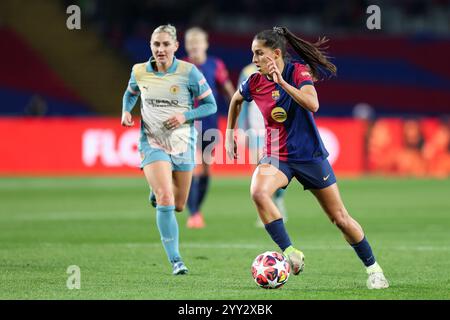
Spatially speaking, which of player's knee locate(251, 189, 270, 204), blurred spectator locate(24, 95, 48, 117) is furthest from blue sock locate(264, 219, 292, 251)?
blurred spectator locate(24, 95, 48, 117)

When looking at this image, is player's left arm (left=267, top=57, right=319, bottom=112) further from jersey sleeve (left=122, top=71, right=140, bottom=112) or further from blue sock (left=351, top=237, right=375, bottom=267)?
jersey sleeve (left=122, top=71, right=140, bottom=112)

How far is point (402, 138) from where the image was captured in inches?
996

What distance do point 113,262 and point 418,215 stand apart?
7.21m

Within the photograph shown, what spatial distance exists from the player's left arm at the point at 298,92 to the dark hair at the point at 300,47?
268mm

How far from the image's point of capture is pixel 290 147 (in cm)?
845

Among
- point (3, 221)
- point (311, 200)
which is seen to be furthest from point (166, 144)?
point (311, 200)

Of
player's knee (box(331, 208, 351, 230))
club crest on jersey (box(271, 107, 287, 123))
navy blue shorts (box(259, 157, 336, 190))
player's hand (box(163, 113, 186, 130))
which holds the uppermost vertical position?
club crest on jersey (box(271, 107, 287, 123))

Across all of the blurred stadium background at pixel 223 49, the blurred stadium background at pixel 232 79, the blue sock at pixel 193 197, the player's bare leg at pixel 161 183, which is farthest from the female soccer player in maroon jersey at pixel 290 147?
the blurred stadium background at pixel 223 49

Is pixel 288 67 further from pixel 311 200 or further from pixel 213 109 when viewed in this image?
pixel 311 200

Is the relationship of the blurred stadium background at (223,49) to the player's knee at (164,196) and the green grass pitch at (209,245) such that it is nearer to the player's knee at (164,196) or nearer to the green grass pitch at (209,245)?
the green grass pitch at (209,245)

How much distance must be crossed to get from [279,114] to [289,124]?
12cm

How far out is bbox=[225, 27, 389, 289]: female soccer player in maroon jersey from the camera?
27.2 feet

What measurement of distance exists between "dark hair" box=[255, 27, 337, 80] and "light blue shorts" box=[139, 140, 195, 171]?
1772mm

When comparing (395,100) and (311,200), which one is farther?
(395,100)
